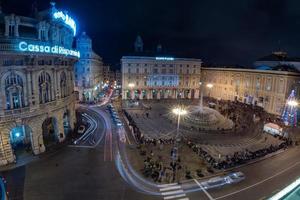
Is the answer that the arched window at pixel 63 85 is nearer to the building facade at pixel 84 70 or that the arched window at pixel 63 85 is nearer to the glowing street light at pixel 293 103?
the building facade at pixel 84 70

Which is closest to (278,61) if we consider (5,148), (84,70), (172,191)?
(84,70)

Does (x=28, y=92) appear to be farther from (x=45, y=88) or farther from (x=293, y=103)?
(x=293, y=103)

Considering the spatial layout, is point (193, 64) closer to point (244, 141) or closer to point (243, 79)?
point (243, 79)

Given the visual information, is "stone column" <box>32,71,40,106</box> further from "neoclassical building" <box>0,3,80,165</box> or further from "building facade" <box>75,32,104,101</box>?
"building facade" <box>75,32,104,101</box>

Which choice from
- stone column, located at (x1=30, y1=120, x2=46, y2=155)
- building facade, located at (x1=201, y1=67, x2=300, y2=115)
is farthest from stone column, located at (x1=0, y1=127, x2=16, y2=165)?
building facade, located at (x1=201, y1=67, x2=300, y2=115)

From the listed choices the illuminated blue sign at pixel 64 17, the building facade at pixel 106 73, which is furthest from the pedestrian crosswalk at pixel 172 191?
the building facade at pixel 106 73

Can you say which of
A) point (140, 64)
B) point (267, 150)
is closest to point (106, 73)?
point (140, 64)
